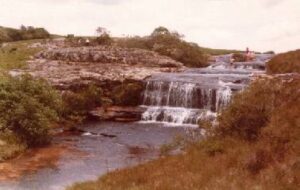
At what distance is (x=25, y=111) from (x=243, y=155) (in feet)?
58.0

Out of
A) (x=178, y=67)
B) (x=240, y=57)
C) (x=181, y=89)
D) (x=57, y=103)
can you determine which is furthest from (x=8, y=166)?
(x=240, y=57)

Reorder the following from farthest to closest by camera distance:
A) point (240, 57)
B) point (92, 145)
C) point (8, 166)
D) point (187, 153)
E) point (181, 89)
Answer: point (240, 57), point (181, 89), point (92, 145), point (8, 166), point (187, 153)

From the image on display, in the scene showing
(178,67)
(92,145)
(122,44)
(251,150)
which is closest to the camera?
(251,150)

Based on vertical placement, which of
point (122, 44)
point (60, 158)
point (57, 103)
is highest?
→ point (122, 44)

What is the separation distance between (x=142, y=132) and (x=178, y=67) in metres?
22.4

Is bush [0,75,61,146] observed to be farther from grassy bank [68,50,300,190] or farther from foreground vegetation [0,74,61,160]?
grassy bank [68,50,300,190]

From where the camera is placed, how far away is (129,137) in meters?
32.4

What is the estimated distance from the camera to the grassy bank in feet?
40.8

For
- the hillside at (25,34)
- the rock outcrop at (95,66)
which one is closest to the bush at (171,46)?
the rock outcrop at (95,66)

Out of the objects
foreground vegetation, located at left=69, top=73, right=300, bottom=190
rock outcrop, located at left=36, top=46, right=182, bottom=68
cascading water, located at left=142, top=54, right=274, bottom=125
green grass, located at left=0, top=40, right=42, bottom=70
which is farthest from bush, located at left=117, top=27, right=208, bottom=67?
foreground vegetation, located at left=69, top=73, right=300, bottom=190

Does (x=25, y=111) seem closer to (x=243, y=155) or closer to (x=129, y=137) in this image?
(x=129, y=137)

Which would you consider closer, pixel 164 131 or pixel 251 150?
pixel 251 150

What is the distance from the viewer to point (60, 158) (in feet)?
87.0

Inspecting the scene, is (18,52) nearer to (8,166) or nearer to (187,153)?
(8,166)
